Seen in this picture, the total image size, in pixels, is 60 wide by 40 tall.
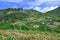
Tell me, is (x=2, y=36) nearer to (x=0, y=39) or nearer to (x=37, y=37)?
(x=0, y=39)

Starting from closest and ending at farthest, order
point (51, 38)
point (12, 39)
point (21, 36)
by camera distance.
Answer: point (12, 39) < point (21, 36) < point (51, 38)

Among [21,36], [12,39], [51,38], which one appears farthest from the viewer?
[51,38]

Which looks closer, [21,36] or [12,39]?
[12,39]

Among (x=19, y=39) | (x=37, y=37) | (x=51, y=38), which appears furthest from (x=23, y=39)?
(x=51, y=38)

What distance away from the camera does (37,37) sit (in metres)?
30.2

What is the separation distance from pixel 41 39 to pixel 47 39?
101cm

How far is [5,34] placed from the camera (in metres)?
29.3

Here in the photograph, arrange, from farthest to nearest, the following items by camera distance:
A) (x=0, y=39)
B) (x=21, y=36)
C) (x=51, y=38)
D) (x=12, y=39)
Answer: (x=51, y=38)
(x=21, y=36)
(x=0, y=39)
(x=12, y=39)

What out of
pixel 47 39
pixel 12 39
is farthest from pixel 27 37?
pixel 12 39

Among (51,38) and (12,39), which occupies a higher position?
(12,39)

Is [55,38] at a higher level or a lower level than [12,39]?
lower

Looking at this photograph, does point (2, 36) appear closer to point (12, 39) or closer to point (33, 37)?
point (33, 37)

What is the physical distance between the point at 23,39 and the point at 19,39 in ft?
1.98

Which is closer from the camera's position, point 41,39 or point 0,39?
point 0,39
